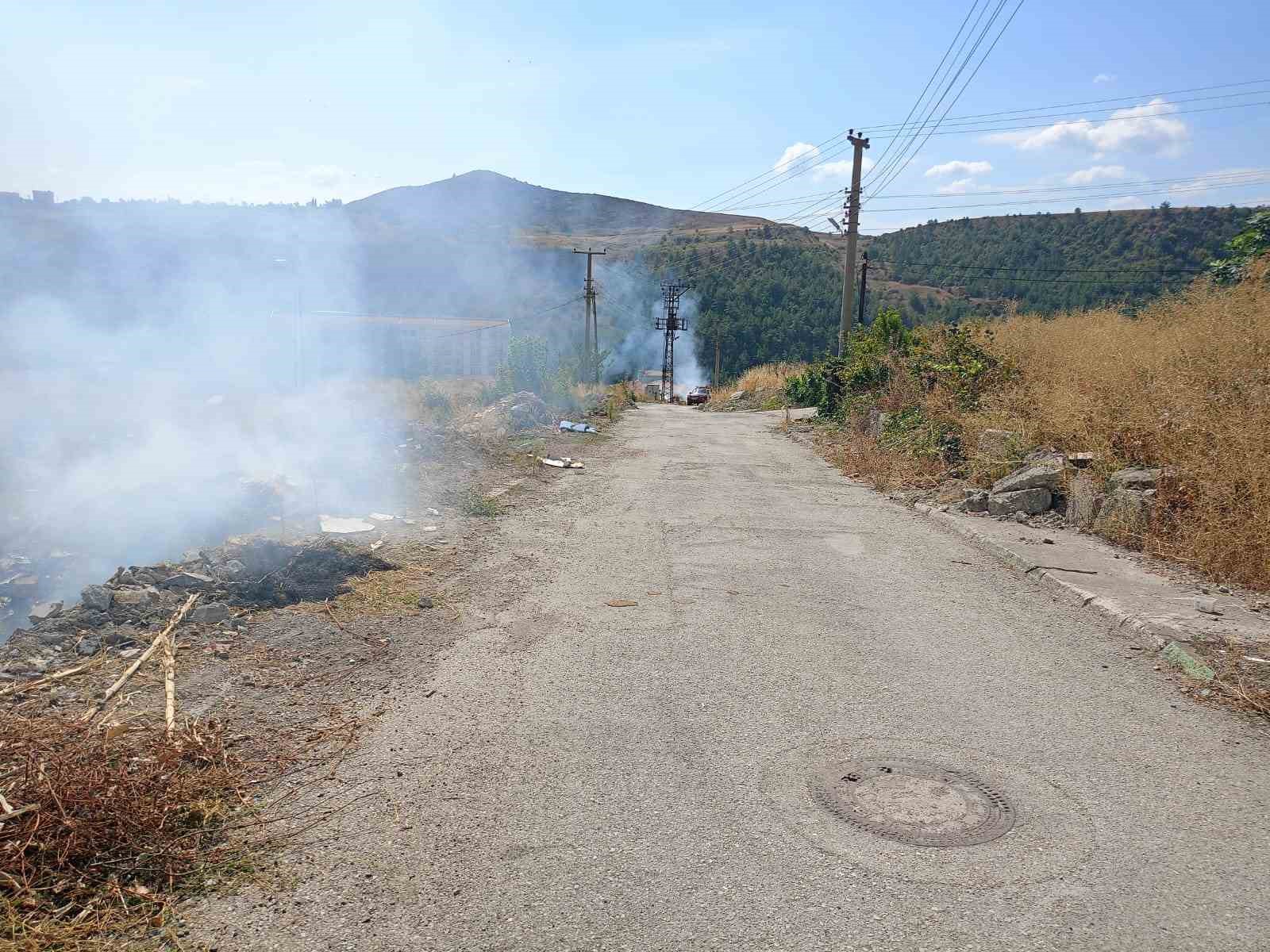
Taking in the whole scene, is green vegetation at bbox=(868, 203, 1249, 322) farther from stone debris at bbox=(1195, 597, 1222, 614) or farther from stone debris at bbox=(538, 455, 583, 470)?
stone debris at bbox=(1195, 597, 1222, 614)

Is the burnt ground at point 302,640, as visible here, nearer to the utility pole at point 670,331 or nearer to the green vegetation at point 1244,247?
the green vegetation at point 1244,247

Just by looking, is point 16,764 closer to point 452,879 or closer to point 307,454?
point 452,879

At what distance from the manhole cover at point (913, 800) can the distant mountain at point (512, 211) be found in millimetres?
18854

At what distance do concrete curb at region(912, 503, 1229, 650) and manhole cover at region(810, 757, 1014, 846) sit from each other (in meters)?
2.42

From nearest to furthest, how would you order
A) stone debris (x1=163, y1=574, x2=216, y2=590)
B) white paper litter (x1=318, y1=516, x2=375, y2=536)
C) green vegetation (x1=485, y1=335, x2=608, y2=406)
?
stone debris (x1=163, y1=574, x2=216, y2=590) < white paper litter (x1=318, y1=516, x2=375, y2=536) < green vegetation (x1=485, y1=335, x2=608, y2=406)

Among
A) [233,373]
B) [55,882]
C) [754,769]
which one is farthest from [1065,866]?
[233,373]

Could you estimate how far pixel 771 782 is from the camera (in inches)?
132

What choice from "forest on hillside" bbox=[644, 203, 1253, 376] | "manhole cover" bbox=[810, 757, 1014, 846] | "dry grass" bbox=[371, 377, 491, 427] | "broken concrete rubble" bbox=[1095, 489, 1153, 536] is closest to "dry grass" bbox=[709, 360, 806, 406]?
"forest on hillside" bbox=[644, 203, 1253, 376]

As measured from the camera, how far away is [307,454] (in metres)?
9.62

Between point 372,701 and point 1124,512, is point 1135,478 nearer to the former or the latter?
point 1124,512

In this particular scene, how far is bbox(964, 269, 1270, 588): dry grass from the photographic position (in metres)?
6.20

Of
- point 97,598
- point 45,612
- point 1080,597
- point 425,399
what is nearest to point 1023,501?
point 1080,597

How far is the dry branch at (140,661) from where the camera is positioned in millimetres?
3723

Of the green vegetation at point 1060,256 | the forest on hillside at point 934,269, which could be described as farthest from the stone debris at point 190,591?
the green vegetation at point 1060,256
